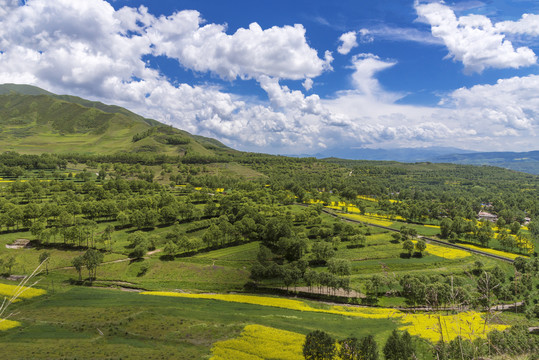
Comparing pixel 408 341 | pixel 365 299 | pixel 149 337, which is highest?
pixel 408 341

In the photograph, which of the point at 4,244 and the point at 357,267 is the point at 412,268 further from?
the point at 4,244

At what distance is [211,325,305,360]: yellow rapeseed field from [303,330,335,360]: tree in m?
4.30

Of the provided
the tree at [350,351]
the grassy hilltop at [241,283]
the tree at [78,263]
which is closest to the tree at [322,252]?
the grassy hilltop at [241,283]

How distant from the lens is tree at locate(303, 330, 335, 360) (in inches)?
1727

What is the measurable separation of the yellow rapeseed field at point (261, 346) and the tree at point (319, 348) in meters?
4.30

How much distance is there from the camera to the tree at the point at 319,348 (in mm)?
43875

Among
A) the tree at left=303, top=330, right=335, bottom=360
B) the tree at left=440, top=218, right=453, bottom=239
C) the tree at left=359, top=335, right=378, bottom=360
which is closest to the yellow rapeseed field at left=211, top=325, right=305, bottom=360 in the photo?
the tree at left=303, top=330, right=335, bottom=360

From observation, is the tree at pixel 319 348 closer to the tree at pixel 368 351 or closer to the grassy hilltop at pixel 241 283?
the tree at pixel 368 351

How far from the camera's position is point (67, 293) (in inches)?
2872

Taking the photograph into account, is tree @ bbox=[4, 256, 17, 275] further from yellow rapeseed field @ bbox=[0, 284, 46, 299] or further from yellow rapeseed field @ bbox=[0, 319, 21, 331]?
yellow rapeseed field @ bbox=[0, 319, 21, 331]

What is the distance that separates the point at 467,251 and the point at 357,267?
2397 inches

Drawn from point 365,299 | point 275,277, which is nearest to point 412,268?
point 365,299

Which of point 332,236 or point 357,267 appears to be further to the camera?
point 332,236

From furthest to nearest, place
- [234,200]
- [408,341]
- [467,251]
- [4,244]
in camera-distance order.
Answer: [234,200] < [467,251] < [4,244] < [408,341]
